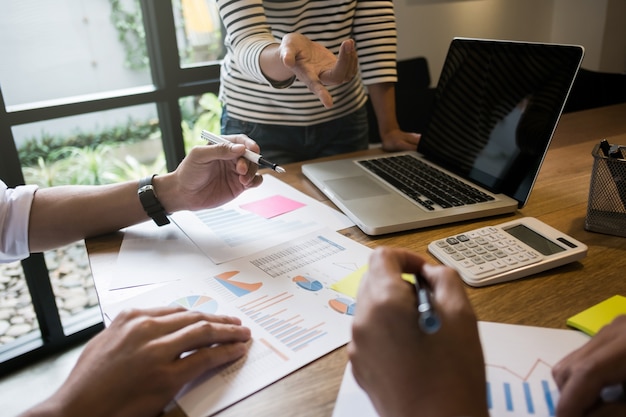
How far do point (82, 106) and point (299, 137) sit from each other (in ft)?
3.63

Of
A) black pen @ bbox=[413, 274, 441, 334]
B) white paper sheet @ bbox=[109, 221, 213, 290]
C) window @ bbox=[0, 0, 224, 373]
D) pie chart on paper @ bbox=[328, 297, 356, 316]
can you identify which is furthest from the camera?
window @ bbox=[0, 0, 224, 373]

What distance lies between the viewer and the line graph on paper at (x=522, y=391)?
0.47 meters

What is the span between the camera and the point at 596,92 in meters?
2.42

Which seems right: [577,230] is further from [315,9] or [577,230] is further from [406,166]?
[315,9]

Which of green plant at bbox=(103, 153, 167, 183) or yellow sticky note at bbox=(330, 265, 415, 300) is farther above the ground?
yellow sticky note at bbox=(330, 265, 415, 300)

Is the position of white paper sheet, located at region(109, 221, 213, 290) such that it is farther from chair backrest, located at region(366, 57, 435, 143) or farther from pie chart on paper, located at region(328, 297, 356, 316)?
chair backrest, located at region(366, 57, 435, 143)

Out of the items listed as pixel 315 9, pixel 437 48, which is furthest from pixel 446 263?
pixel 437 48

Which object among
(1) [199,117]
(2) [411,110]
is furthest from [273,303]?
(1) [199,117]

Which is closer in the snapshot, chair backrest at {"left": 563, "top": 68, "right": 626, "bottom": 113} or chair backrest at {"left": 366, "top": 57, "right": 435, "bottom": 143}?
chair backrest at {"left": 366, "top": 57, "right": 435, "bottom": 143}

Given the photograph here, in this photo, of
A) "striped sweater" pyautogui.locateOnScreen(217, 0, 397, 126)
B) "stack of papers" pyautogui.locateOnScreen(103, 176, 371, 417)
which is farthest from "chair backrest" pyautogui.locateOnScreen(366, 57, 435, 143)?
"stack of papers" pyautogui.locateOnScreen(103, 176, 371, 417)

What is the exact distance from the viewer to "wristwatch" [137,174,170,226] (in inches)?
35.3

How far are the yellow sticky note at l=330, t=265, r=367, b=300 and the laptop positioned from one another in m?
0.13

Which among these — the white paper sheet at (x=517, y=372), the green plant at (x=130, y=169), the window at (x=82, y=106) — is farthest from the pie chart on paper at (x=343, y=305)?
the green plant at (x=130, y=169)

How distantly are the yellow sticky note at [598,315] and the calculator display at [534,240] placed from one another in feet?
0.36
